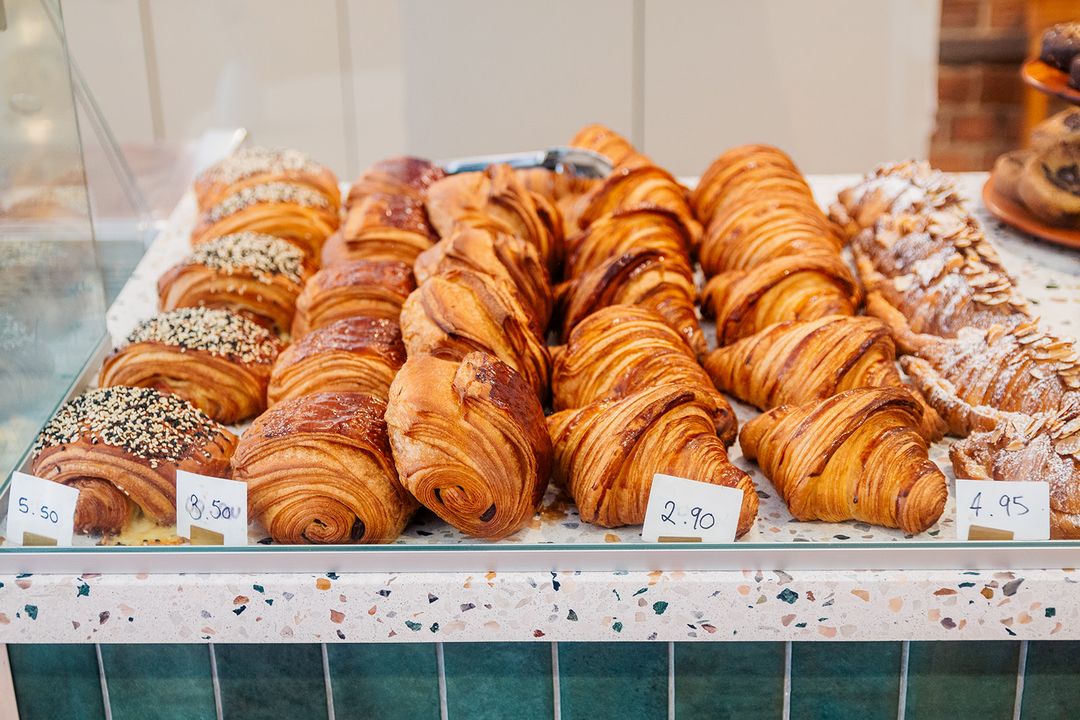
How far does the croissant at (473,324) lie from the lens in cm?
149

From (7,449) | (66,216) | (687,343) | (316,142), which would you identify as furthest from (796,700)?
(316,142)

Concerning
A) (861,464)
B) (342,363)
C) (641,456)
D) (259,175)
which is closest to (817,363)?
(861,464)

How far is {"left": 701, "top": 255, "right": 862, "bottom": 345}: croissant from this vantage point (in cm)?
176

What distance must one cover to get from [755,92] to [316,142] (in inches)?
60.7

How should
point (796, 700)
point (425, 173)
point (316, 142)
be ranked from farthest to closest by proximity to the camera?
point (316, 142), point (425, 173), point (796, 700)

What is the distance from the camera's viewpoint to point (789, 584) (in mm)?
1302

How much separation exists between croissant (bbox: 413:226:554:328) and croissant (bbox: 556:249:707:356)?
6cm

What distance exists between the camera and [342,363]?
1.55 meters

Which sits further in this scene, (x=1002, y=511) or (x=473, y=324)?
(x=473, y=324)

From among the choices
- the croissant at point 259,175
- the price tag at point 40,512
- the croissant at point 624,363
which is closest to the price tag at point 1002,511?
the croissant at point 624,363

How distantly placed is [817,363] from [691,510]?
349 millimetres

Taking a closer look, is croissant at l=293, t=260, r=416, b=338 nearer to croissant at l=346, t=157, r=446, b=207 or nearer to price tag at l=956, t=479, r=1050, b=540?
croissant at l=346, t=157, r=446, b=207

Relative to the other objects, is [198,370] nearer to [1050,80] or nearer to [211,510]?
[211,510]

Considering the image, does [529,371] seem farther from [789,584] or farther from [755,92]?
[755,92]
